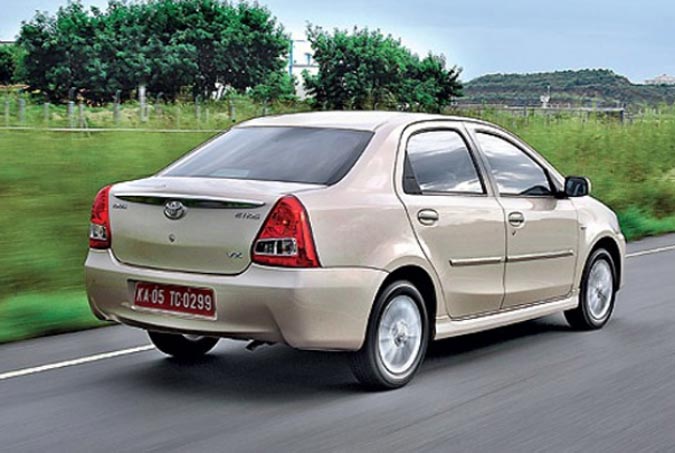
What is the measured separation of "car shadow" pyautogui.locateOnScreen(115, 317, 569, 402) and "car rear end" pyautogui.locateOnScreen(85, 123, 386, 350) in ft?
1.40

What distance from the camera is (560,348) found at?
870cm

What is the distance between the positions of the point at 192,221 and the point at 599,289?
3965mm

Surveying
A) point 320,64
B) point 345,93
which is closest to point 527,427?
point 345,93

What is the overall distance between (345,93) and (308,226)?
72.1 m

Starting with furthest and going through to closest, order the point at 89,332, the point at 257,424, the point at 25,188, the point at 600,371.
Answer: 1. the point at 25,188
2. the point at 89,332
3. the point at 600,371
4. the point at 257,424

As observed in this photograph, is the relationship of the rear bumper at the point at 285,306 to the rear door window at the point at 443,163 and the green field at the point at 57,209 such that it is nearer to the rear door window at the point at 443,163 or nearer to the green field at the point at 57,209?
the rear door window at the point at 443,163

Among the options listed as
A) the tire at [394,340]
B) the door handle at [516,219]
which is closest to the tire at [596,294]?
the door handle at [516,219]

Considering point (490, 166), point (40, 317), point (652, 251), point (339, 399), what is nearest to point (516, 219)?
point (490, 166)

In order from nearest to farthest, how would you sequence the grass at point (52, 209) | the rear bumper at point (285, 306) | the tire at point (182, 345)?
1. the rear bumper at point (285, 306)
2. the tire at point (182, 345)
3. the grass at point (52, 209)

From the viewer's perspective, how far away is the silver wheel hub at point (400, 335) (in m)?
7.12

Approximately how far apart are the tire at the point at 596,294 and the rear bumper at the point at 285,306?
2883 mm

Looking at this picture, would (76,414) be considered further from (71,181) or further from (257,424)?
(71,181)

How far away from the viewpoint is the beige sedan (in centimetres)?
666

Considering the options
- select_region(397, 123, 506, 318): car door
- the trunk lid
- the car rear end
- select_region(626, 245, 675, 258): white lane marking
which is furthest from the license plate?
select_region(626, 245, 675, 258): white lane marking
